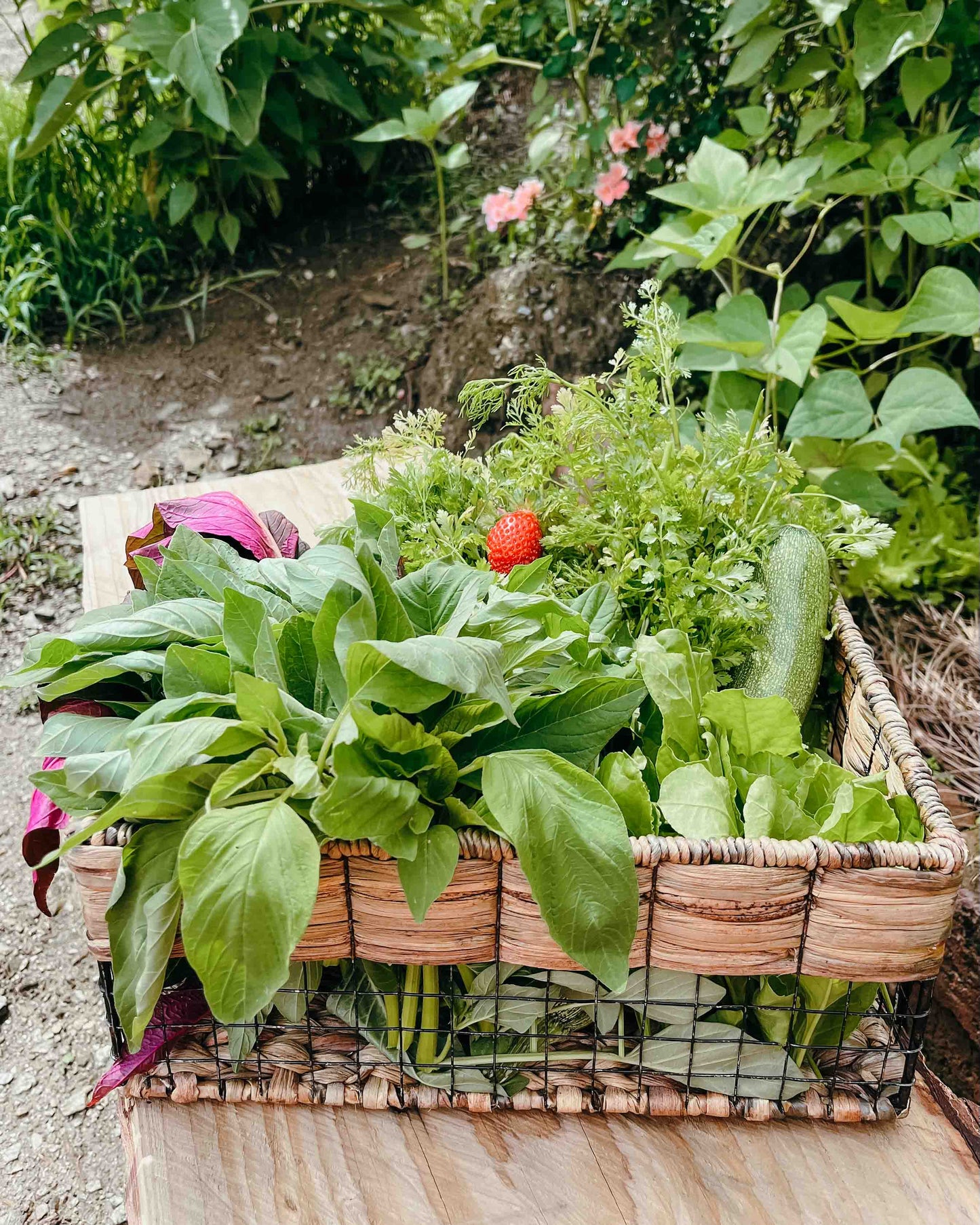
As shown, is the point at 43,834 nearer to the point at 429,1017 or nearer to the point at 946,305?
the point at 429,1017

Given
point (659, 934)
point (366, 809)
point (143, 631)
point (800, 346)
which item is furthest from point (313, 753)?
point (800, 346)

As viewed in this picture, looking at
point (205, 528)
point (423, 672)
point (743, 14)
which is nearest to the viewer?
point (423, 672)

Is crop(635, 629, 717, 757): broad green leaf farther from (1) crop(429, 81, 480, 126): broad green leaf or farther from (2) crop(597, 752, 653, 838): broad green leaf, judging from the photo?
(1) crop(429, 81, 480, 126): broad green leaf

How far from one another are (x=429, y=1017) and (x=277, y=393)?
2058 millimetres

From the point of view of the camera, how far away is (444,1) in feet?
9.39

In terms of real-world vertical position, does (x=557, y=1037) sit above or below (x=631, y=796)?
below

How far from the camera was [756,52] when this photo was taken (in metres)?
1.79

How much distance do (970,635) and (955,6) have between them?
102 centimetres

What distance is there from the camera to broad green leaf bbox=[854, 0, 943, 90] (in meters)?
1.62

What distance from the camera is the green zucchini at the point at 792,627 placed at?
3.45ft

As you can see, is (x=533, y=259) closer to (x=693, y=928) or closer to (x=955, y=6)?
(x=955, y=6)

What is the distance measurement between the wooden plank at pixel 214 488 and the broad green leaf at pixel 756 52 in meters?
0.97

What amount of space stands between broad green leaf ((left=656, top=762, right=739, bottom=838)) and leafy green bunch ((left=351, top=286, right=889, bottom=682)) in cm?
21

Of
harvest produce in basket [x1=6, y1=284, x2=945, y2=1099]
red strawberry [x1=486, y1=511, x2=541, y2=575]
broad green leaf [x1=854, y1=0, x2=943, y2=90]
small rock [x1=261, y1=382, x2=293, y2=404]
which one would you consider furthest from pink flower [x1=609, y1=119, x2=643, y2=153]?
red strawberry [x1=486, y1=511, x2=541, y2=575]
